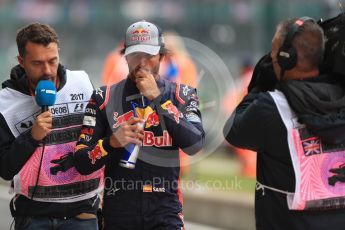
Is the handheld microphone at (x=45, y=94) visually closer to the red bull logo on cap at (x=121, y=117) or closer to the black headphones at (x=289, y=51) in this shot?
the red bull logo on cap at (x=121, y=117)

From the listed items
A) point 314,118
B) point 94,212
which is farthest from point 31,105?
point 314,118

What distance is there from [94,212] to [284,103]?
142 cm

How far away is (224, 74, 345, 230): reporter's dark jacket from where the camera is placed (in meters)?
4.30

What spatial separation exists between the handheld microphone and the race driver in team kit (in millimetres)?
231

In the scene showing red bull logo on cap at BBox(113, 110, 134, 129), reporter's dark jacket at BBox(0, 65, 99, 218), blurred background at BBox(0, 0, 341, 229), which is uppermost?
red bull logo on cap at BBox(113, 110, 134, 129)

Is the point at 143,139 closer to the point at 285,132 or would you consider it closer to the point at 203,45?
the point at 285,132

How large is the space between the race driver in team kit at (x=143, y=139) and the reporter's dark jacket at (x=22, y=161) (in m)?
0.32

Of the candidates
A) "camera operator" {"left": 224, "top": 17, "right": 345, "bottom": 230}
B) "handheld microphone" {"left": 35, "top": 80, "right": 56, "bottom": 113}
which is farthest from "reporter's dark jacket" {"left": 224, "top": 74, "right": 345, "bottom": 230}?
"handheld microphone" {"left": 35, "top": 80, "right": 56, "bottom": 113}

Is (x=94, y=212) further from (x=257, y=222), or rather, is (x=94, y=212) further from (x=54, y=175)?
(x=257, y=222)

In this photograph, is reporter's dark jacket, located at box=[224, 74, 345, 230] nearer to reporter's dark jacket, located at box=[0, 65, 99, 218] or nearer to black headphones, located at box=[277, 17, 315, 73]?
black headphones, located at box=[277, 17, 315, 73]

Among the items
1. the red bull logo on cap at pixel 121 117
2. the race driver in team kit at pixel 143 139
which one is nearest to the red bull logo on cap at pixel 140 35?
the race driver in team kit at pixel 143 139

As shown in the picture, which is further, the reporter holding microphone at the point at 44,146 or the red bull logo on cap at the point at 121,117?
the reporter holding microphone at the point at 44,146

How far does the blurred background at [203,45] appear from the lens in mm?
9945

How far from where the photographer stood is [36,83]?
192 inches
